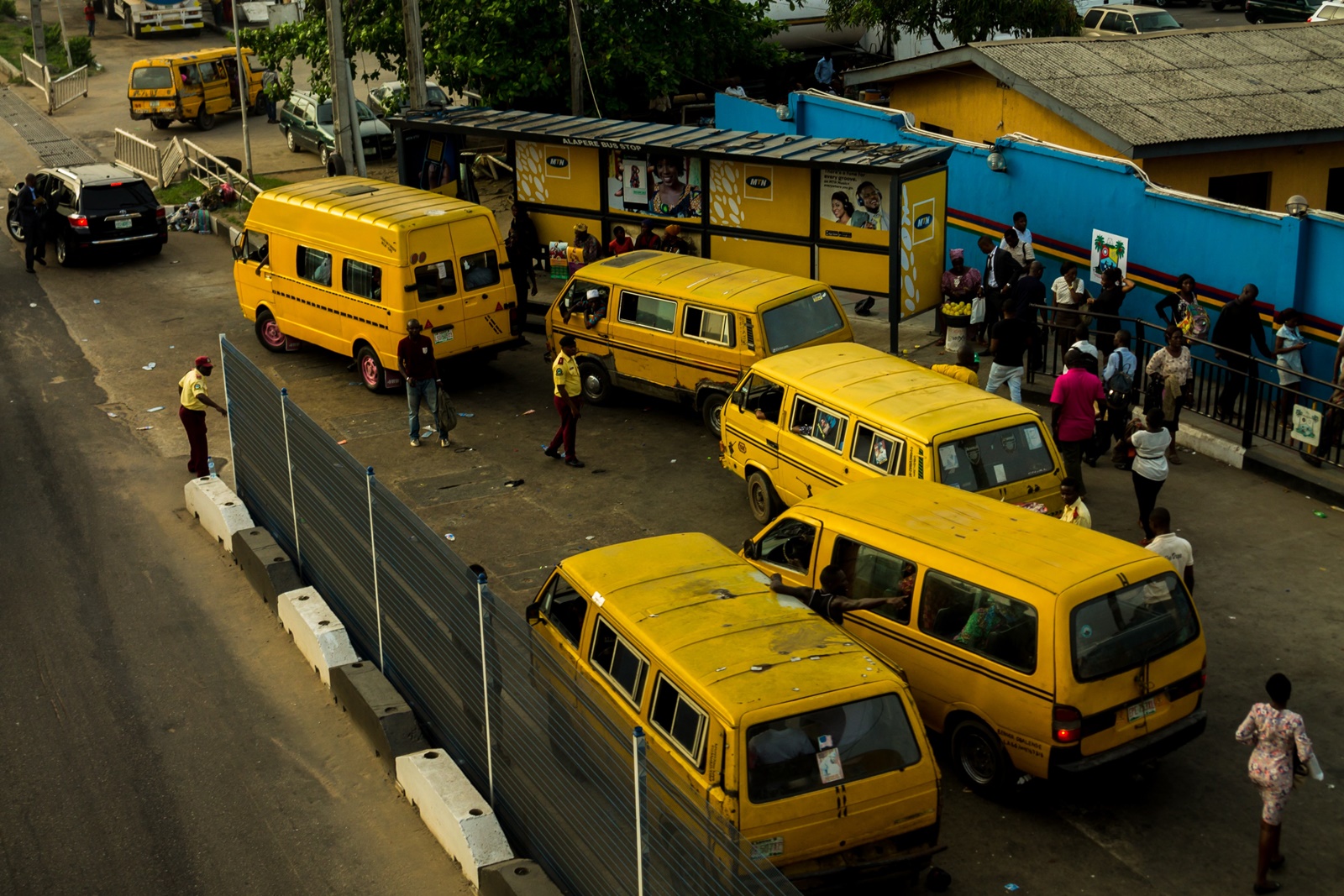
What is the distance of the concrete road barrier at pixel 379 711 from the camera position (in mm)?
10117

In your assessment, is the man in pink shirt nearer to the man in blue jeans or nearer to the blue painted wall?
the blue painted wall

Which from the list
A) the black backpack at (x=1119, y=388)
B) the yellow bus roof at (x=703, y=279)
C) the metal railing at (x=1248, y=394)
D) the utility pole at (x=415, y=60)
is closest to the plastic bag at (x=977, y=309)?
the metal railing at (x=1248, y=394)

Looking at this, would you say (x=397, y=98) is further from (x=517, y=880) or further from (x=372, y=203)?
(x=517, y=880)

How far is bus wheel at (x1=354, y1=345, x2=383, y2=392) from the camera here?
19719mm

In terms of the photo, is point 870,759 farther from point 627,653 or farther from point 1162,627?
point 1162,627

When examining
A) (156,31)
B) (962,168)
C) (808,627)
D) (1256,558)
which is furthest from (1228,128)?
(156,31)

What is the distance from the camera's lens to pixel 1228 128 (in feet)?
66.7

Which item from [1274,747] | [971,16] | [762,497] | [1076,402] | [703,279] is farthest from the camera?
[971,16]

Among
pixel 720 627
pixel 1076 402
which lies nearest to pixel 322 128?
pixel 1076 402

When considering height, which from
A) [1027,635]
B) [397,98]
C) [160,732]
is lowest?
[160,732]

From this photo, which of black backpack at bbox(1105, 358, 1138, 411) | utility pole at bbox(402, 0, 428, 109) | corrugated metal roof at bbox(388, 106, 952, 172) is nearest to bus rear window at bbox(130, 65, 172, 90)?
utility pole at bbox(402, 0, 428, 109)

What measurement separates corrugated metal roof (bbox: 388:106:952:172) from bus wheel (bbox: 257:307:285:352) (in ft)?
15.5

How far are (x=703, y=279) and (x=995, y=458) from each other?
5.94 m

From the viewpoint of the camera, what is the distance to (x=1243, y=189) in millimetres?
21391
